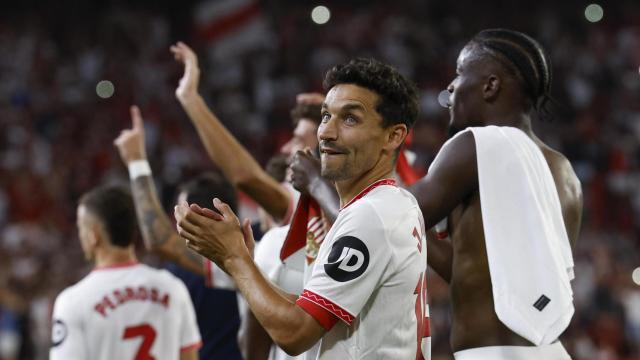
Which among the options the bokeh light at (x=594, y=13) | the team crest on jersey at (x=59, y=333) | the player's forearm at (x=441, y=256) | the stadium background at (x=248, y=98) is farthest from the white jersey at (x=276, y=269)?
the bokeh light at (x=594, y=13)

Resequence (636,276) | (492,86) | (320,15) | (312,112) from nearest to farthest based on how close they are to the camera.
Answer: (492,86)
(312,112)
(636,276)
(320,15)

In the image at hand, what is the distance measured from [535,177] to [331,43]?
14701 millimetres

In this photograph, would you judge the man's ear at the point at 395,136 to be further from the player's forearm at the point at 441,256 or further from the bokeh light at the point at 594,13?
the bokeh light at the point at 594,13

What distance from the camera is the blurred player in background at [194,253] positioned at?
17.8 ft

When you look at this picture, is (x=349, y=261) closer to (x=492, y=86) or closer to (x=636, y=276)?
(x=492, y=86)

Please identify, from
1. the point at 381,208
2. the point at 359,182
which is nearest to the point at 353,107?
the point at 359,182

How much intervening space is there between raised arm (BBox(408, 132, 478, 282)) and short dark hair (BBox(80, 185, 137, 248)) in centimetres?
217

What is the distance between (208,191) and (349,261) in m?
2.79

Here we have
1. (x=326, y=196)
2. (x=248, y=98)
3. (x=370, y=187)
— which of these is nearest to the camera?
(x=370, y=187)

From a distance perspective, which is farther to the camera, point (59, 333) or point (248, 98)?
point (248, 98)

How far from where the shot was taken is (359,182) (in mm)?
3025

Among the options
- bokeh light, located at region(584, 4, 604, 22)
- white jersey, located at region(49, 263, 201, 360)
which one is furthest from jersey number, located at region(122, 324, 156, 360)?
bokeh light, located at region(584, 4, 604, 22)

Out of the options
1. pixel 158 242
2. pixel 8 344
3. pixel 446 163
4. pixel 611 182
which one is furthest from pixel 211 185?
pixel 611 182

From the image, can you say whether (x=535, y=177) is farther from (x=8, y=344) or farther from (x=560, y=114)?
(x=560, y=114)
